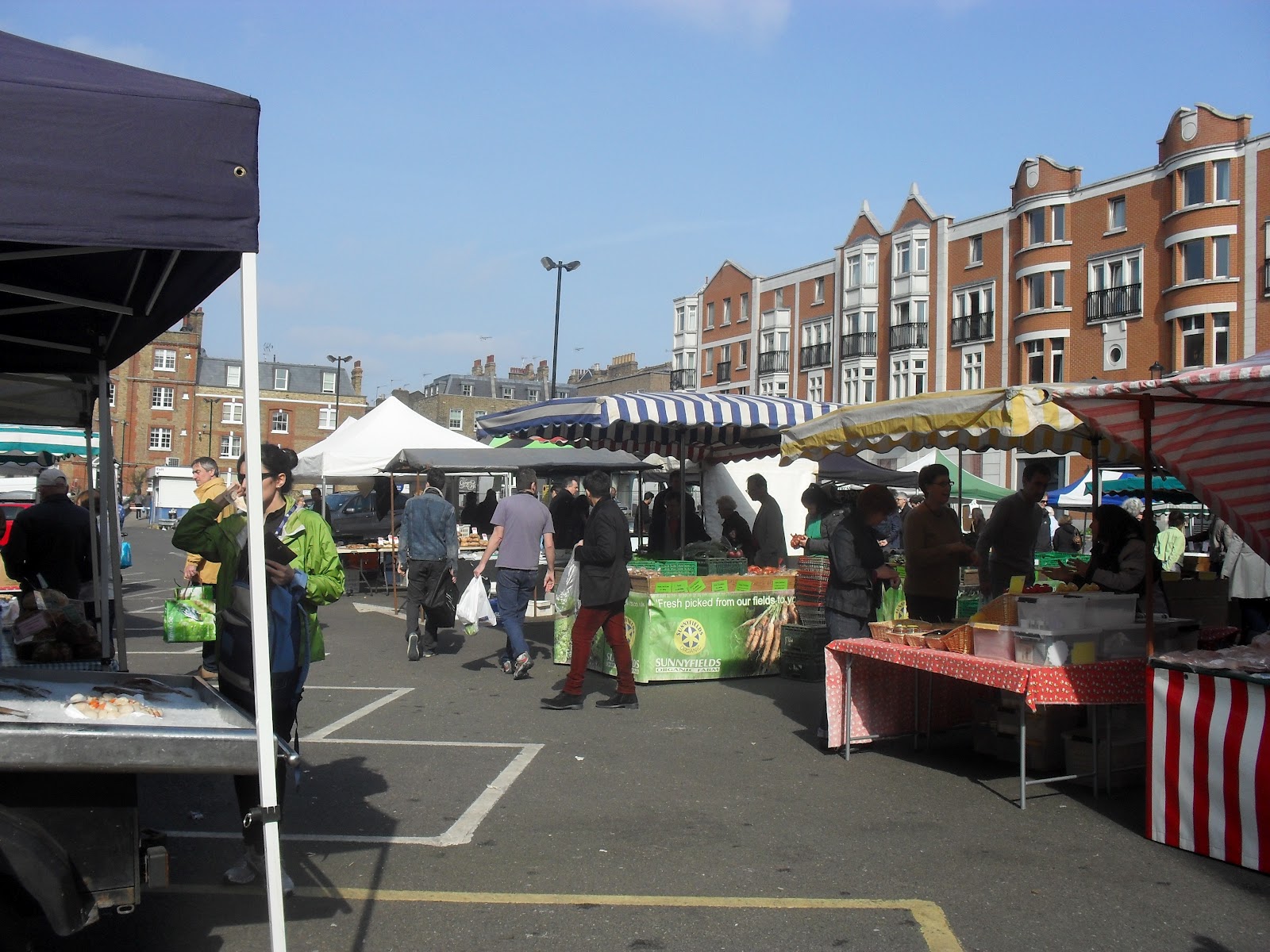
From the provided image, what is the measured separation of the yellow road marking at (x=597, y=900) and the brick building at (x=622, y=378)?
72605 mm

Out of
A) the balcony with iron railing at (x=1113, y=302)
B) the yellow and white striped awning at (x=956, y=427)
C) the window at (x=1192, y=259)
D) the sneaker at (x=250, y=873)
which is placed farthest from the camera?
the balcony with iron railing at (x=1113, y=302)

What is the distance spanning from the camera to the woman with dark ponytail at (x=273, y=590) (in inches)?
175

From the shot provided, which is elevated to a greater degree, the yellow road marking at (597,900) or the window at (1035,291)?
the window at (1035,291)

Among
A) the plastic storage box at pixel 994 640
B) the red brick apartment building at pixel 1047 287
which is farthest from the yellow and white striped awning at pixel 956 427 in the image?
the red brick apartment building at pixel 1047 287

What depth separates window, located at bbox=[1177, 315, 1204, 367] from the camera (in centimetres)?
3838

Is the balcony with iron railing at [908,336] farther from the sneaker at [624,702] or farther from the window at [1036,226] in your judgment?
the sneaker at [624,702]

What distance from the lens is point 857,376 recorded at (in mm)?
55812

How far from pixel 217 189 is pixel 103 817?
6.08 ft

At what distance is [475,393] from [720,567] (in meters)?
91.9

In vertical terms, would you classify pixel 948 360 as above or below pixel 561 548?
above

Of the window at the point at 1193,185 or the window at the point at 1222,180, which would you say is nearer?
the window at the point at 1222,180

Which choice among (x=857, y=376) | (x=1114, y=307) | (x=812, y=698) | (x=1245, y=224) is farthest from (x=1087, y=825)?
(x=857, y=376)

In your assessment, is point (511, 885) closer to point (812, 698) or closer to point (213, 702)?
point (213, 702)

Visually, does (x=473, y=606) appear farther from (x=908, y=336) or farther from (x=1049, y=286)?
(x=908, y=336)
